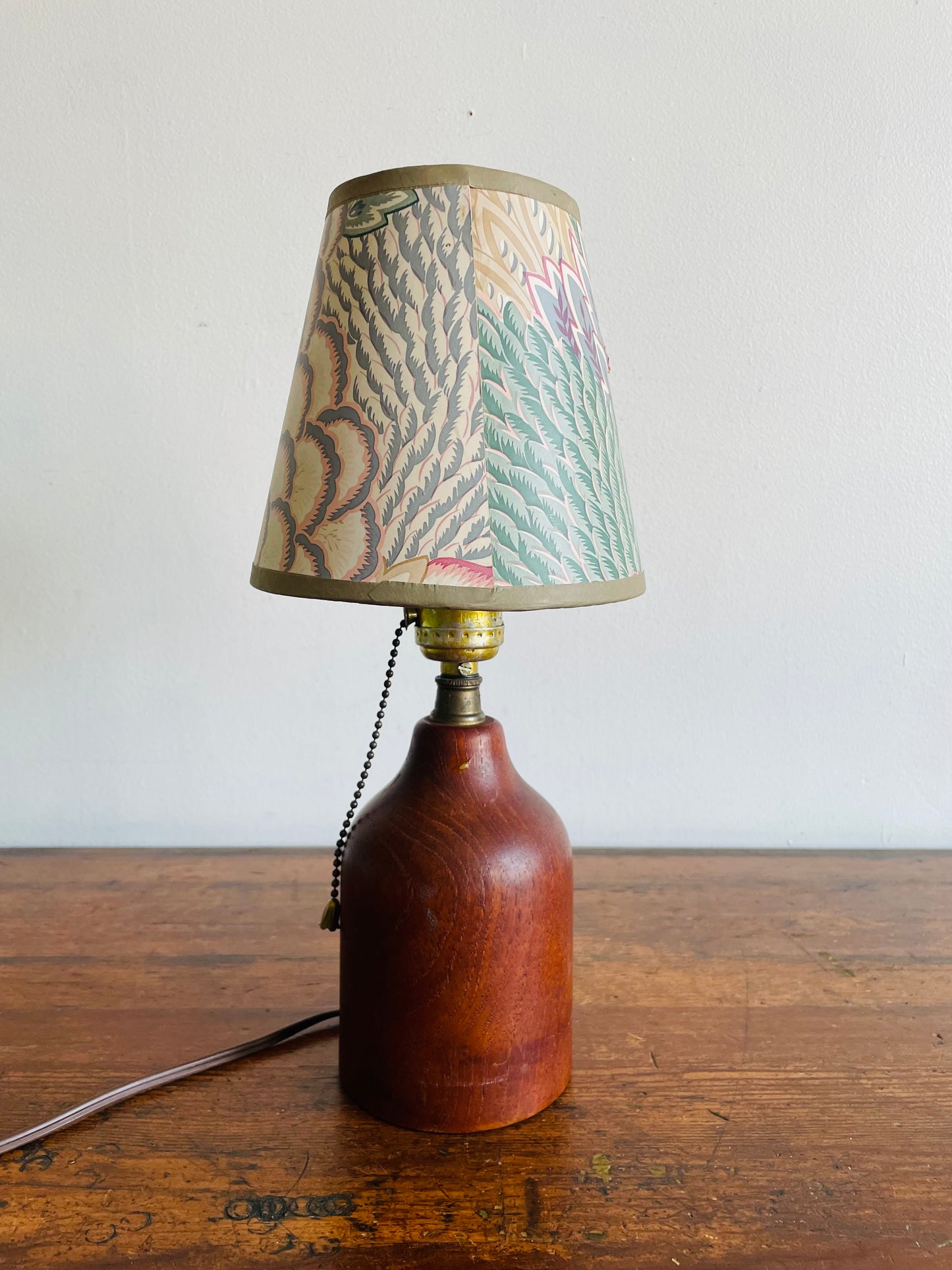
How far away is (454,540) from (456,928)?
0.85 ft

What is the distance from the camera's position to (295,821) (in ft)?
4.03

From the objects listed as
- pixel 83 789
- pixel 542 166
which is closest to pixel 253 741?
pixel 83 789

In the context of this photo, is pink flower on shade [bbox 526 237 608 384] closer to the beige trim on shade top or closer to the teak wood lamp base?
the beige trim on shade top

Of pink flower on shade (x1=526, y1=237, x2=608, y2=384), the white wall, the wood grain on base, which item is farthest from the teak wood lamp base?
the white wall

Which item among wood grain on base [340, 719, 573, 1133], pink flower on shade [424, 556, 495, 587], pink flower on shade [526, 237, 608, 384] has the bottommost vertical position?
wood grain on base [340, 719, 573, 1133]

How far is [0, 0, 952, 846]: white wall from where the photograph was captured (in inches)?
42.7

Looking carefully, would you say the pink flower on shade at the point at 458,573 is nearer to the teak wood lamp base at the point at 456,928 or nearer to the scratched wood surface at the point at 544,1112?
the teak wood lamp base at the point at 456,928

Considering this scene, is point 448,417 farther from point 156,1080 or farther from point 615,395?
point 615,395

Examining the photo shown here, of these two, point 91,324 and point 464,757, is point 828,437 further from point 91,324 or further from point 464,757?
point 91,324

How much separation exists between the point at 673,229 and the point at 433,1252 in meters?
1.05

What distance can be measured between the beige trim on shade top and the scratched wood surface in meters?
0.62

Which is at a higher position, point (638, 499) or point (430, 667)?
point (638, 499)

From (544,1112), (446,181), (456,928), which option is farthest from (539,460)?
(544,1112)

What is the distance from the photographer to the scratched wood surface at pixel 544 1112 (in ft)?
1.80
